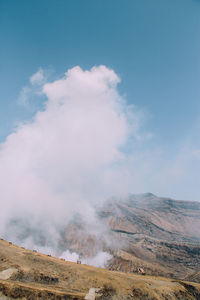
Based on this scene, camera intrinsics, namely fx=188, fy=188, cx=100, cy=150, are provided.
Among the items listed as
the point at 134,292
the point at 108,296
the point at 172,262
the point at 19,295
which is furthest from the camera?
the point at 172,262

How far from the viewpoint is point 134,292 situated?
174ft

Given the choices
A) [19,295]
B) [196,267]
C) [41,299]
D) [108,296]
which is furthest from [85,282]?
[196,267]

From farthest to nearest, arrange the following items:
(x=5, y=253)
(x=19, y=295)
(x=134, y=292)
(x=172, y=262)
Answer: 1. (x=172, y=262)
2. (x=5, y=253)
3. (x=134, y=292)
4. (x=19, y=295)

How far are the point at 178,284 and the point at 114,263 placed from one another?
122 meters

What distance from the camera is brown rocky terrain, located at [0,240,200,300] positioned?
40.8 metres

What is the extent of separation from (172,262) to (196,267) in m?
24.4

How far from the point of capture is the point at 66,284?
168ft

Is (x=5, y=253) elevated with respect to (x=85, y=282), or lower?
elevated

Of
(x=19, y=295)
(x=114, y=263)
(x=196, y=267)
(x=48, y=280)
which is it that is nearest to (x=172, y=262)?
(x=196, y=267)

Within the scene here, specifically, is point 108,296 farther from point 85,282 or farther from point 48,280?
point 48,280

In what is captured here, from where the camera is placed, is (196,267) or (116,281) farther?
(196,267)

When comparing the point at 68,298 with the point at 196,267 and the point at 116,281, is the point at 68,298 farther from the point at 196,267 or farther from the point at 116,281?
the point at 196,267

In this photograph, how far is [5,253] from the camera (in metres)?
61.1

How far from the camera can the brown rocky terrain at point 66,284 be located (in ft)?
134
